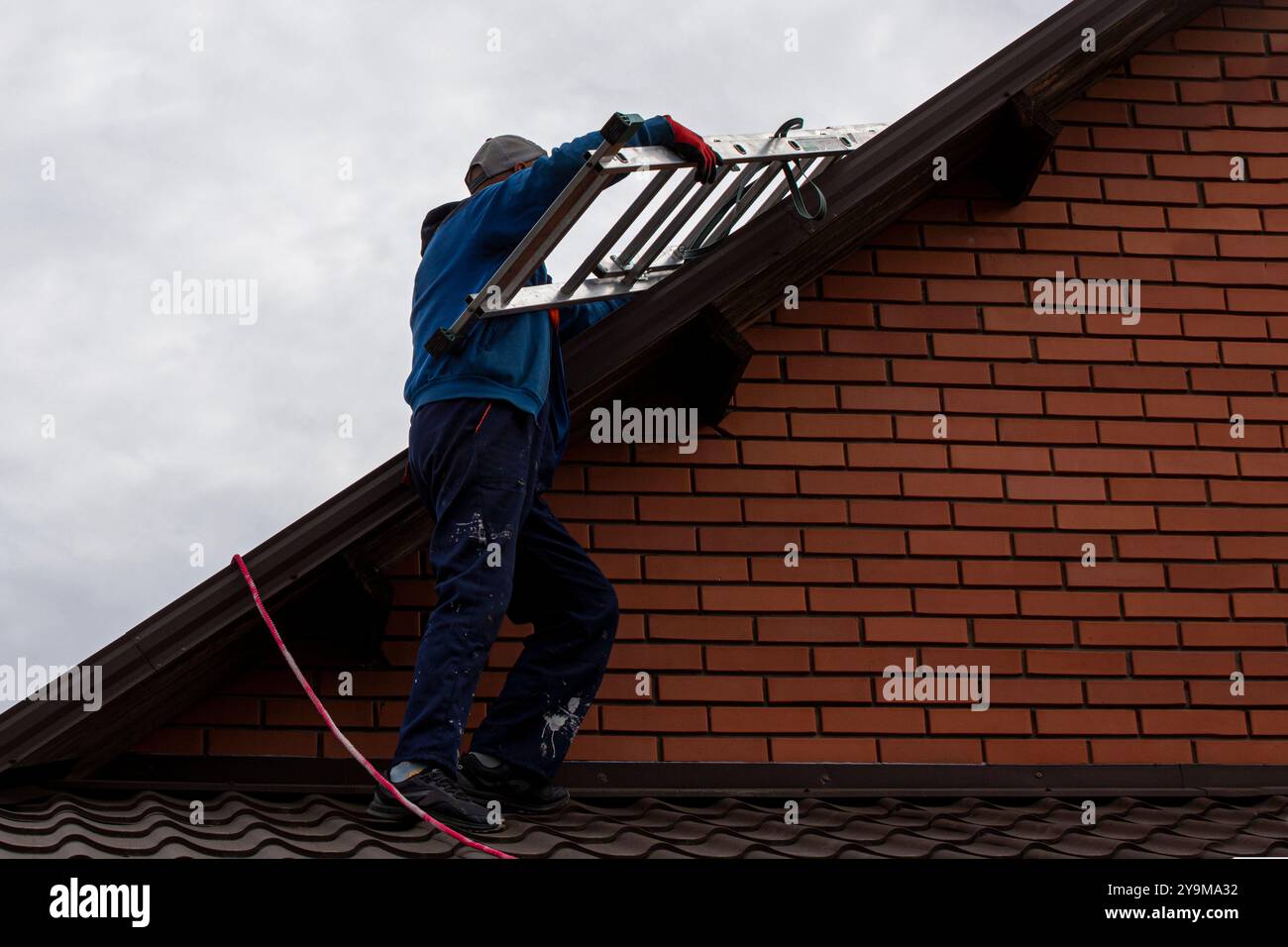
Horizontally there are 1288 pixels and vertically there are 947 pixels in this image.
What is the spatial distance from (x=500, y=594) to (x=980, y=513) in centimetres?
186

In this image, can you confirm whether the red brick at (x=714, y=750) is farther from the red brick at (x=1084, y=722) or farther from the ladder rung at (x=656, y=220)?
the ladder rung at (x=656, y=220)

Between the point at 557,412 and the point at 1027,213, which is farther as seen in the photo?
the point at 1027,213

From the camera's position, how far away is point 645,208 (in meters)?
4.06

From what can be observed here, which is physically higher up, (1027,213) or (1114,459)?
(1027,213)

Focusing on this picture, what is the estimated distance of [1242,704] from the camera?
492 cm

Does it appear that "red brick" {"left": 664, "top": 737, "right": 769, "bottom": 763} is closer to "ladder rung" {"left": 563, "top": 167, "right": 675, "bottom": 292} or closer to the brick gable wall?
the brick gable wall

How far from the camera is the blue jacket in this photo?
4078mm

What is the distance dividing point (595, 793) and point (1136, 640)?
6.21 feet

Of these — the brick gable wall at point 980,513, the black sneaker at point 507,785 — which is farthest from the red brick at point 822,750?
the black sneaker at point 507,785

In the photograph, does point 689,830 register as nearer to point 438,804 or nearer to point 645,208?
point 438,804

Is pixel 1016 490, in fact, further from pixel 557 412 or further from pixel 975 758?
pixel 557 412

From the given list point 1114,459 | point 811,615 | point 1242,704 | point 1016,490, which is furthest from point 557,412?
point 1242,704

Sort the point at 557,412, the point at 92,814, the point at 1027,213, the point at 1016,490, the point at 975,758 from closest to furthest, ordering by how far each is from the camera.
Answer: the point at 92,814 → the point at 557,412 → the point at 975,758 → the point at 1016,490 → the point at 1027,213

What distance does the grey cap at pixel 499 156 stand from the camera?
4.48 meters
